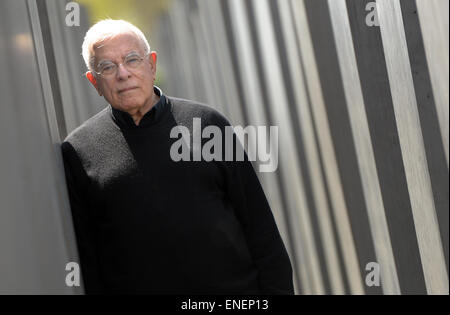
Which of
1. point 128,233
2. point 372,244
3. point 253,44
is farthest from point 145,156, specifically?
point 253,44

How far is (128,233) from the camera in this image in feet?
8.07

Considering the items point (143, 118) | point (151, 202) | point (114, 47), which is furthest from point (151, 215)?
point (114, 47)

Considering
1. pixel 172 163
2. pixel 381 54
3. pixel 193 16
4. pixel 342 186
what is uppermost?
pixel 193 16

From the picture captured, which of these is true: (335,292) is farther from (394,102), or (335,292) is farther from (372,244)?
(394,102)

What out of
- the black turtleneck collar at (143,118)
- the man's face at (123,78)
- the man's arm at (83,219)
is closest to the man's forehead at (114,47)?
the man's face at (123,78)

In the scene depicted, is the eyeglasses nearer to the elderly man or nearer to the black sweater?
the elderly man

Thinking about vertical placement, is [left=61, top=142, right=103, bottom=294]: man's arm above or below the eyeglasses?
below

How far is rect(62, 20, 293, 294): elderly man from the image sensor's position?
8.08 feet

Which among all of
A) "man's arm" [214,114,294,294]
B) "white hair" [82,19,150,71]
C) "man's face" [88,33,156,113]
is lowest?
"man's arm" [214,114,294,294]

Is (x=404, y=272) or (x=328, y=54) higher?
(x=328, y=54)

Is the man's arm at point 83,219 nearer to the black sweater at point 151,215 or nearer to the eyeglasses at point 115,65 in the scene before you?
the black sweater at point 151,215

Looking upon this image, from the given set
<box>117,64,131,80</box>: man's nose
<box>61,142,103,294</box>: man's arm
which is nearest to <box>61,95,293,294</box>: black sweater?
<box>61,142,103,294</box>: man's arm

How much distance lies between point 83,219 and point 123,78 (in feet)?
1.71

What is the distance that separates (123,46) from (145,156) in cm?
43
